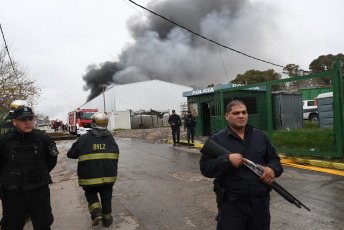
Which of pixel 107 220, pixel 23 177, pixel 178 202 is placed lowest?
pixel 178 202

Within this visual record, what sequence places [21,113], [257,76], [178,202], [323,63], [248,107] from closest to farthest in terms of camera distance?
[21,113]
[178,202]
[248,107]
[257,76]
[323,63]

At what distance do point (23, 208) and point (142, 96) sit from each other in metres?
40.2

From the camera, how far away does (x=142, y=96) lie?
42281mm

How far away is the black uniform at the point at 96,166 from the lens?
3236mm

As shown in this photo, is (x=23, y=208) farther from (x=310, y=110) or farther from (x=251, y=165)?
(x=310, y=110)

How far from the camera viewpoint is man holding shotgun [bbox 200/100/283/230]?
2002 mm

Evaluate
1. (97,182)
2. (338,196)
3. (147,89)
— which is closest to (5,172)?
(97,182)

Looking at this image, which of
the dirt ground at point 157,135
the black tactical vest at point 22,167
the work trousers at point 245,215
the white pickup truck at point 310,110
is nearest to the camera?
the work trousers at point 245,215

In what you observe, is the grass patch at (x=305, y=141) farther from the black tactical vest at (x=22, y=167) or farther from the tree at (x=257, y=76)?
the tree at (x=257, y=76)

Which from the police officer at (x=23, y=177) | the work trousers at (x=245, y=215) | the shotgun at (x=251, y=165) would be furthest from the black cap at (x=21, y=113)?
the work trousers at (x=245, y=215)

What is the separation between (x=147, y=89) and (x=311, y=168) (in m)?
37.4

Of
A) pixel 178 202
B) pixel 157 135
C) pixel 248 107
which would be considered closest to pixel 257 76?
pixel 157 135

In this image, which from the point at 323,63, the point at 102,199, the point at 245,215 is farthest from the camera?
the point at 323,63

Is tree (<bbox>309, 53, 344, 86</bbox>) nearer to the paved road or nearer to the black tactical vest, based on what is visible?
the paved road
